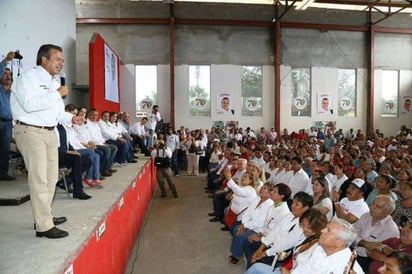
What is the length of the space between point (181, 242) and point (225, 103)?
9.31m

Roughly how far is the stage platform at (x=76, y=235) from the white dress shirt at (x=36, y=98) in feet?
2.66

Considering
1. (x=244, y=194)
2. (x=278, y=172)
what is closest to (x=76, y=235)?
(x=244, y=194)

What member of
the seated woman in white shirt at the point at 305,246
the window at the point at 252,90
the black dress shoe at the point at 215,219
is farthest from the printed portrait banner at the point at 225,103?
the seated woman in white shirt at the point at 305,246

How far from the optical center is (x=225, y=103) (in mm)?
13531

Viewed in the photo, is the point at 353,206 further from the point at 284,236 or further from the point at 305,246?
the point at 305,246

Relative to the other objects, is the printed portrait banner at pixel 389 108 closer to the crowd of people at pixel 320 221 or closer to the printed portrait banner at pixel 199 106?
the printed portrait banner at pixel 199 106

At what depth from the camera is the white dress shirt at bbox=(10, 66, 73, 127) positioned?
214 cm

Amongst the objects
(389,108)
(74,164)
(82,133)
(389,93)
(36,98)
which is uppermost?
(389,93)

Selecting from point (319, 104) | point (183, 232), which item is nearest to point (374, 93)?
point (319, 104)

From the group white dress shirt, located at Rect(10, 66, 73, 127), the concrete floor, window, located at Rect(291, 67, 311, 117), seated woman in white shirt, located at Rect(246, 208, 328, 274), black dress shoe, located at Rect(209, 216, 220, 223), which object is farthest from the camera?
window, located at Rect(291, 67, 311, 117)

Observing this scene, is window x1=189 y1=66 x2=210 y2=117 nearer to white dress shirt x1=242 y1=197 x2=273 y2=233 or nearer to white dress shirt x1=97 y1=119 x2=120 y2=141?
white dress shirt x1=97 y1=119 x2=120 y2=141

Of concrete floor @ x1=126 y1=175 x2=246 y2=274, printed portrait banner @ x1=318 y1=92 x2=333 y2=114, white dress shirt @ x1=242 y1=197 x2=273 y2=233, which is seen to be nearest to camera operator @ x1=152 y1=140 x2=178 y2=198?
concrete floor @ x1=126 y1=175 x2=246 y2=274

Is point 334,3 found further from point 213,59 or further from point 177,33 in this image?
point 177,33

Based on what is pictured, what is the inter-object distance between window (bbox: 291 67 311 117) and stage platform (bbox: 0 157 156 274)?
1072 centimetres
